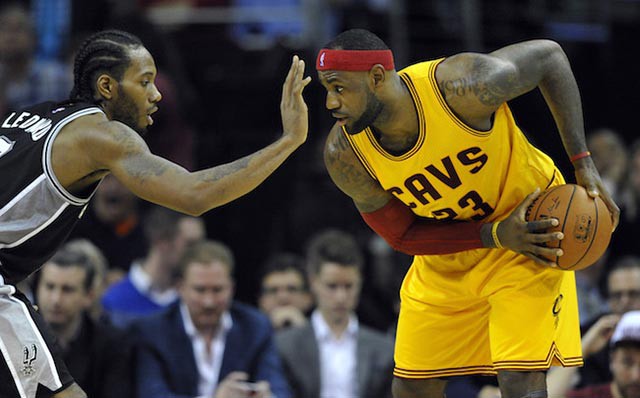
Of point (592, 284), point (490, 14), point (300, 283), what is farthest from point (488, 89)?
point (490, 14)

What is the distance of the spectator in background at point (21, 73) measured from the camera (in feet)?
31.8

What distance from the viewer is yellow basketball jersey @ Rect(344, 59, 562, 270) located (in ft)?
18.1

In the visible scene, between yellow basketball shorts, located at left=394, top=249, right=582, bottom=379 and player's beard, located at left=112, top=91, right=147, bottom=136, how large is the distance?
1.68m

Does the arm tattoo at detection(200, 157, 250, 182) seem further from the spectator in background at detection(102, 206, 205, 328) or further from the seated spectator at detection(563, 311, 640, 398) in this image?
the spectator in background at detection(102, 206, 205, 328)

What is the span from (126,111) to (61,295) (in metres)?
2.72

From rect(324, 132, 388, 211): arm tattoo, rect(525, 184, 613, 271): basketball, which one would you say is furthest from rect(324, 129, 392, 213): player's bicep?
rect(525, 184, 613, 271): basketball

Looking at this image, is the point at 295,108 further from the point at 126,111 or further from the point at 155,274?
the point at 155,274

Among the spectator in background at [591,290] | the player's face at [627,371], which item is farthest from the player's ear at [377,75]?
the spectator in background at [591,290]

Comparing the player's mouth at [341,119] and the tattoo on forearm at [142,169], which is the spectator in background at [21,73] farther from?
the tattoo on forearm at [142,169]

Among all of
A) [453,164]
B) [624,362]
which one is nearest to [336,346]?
[624,362]

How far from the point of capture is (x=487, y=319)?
584 cm

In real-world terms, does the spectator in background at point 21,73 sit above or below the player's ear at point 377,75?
below

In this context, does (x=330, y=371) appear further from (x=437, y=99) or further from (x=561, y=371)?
(x=437, y=99)

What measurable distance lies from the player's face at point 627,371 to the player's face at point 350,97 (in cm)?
266
